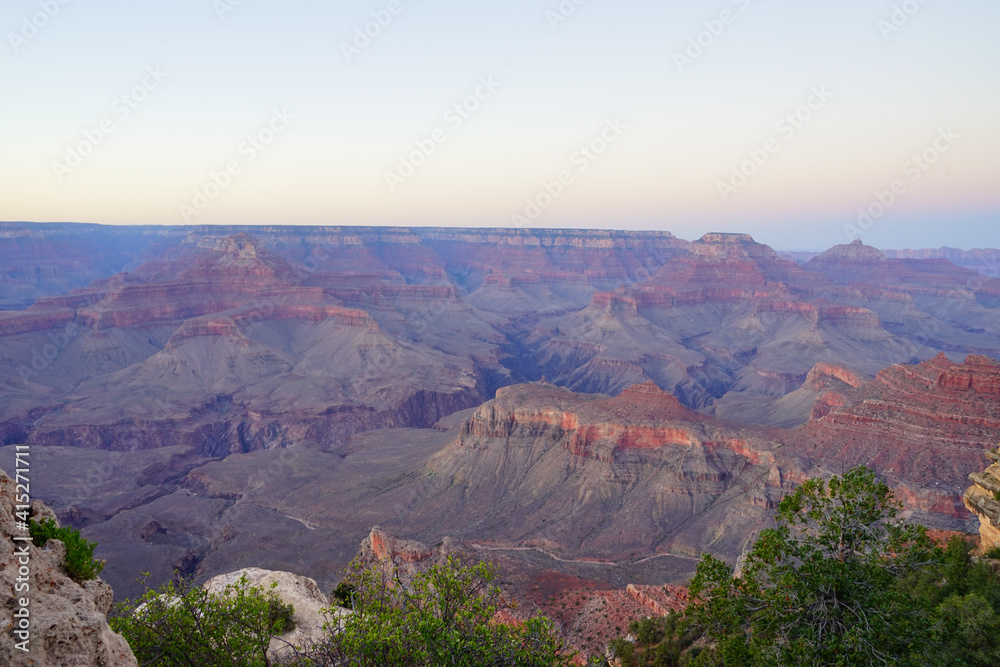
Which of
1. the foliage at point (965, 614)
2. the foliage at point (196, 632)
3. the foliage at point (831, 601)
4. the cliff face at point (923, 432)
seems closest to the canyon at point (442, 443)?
the cliff face at point (923, 432)

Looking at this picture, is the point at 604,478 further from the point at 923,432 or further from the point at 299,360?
the point at 299,360

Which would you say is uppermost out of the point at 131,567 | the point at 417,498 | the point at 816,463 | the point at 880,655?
the point at 880,655

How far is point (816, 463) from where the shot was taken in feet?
202

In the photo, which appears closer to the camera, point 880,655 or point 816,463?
point 880,655

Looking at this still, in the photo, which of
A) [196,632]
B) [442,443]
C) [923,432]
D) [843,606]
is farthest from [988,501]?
[442,443]

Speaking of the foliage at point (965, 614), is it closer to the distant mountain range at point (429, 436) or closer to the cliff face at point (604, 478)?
the distant mountain range at point (429, 436)

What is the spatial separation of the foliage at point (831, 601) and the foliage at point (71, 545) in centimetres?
1643

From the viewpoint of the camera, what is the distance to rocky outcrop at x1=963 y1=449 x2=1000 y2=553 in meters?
26.2

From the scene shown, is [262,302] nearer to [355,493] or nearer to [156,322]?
[156,322]

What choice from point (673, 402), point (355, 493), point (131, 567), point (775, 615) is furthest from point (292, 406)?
point (775, 615)

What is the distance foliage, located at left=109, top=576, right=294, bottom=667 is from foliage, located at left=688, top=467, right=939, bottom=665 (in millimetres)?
13506

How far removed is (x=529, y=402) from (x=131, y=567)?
159ft

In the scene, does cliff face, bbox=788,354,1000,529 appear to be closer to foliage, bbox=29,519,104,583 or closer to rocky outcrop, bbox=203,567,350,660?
rocky outcrop, bbox=203,567,350,660

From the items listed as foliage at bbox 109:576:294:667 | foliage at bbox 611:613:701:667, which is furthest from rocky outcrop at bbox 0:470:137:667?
foliage at bbox 611:613:701:667
